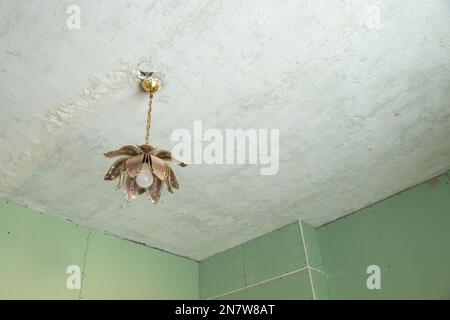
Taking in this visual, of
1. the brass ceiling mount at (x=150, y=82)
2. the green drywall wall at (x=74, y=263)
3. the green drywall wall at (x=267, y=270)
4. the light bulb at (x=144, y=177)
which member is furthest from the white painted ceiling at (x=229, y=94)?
the light bulb at (x=144, y=177)

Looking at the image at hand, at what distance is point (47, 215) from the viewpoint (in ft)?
11.6

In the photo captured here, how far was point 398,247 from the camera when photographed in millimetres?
3424

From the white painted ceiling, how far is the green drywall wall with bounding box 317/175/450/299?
0.68 feet

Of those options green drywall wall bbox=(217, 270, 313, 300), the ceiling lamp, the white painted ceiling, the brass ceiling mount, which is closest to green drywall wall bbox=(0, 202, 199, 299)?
the white painted ceiling

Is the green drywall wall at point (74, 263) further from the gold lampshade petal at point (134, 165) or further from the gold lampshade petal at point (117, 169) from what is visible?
the gold lampshade petal at point (134, 165)

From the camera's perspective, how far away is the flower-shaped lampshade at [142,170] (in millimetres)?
1893

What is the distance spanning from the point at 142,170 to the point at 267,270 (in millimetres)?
2482

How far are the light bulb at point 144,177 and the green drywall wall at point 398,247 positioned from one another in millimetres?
2475

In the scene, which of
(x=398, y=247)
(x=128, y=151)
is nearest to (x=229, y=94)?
(x=128, y=151)

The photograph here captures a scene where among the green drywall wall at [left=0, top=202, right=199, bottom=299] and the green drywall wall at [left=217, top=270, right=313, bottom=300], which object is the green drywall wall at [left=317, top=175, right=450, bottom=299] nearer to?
the green drywall wall at [left=217, top=270, right=313, bottom=300]

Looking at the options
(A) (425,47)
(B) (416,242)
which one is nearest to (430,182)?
(B) (416,242)

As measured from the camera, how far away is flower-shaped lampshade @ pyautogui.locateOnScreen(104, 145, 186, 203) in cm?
189

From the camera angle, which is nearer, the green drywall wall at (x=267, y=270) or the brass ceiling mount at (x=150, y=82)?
the brass ceiling mount at (x=150, y=82)
